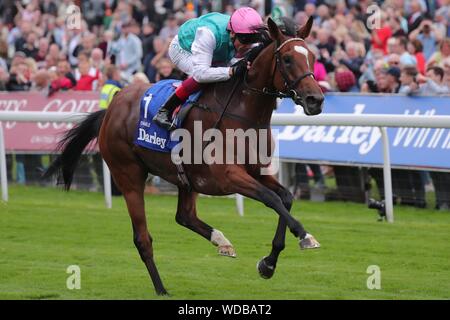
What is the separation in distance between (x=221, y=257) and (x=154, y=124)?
162 centimetres

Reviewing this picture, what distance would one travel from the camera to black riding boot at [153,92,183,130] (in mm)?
7562

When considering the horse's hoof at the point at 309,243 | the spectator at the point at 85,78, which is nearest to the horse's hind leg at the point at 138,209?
the horse's hoof at the point at 309,243

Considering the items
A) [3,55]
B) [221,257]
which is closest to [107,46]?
[3,55]

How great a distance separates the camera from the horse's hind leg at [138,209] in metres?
7.42

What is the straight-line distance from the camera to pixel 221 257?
882cm

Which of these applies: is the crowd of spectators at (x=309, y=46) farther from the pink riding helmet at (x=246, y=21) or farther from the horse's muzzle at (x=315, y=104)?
the horse's muzzle at (x=315, y=104)

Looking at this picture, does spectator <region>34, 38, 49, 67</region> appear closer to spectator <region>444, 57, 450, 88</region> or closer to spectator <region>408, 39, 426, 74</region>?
spectator <region>408, 39, 426, 74</region>

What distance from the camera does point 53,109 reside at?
14406 mm

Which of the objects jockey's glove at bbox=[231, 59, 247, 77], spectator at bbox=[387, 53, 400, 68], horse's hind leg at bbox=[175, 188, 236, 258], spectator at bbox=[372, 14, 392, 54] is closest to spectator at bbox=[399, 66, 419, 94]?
spectator at bbox=[387, 53, 400, 68]

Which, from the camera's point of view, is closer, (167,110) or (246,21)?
(246,21)

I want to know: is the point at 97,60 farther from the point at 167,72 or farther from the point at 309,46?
the point at 309,46

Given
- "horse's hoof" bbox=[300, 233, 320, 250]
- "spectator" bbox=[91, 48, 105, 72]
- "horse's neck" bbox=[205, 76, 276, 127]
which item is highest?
"horse's neck" bbox=[205, 76, 276, 127]
